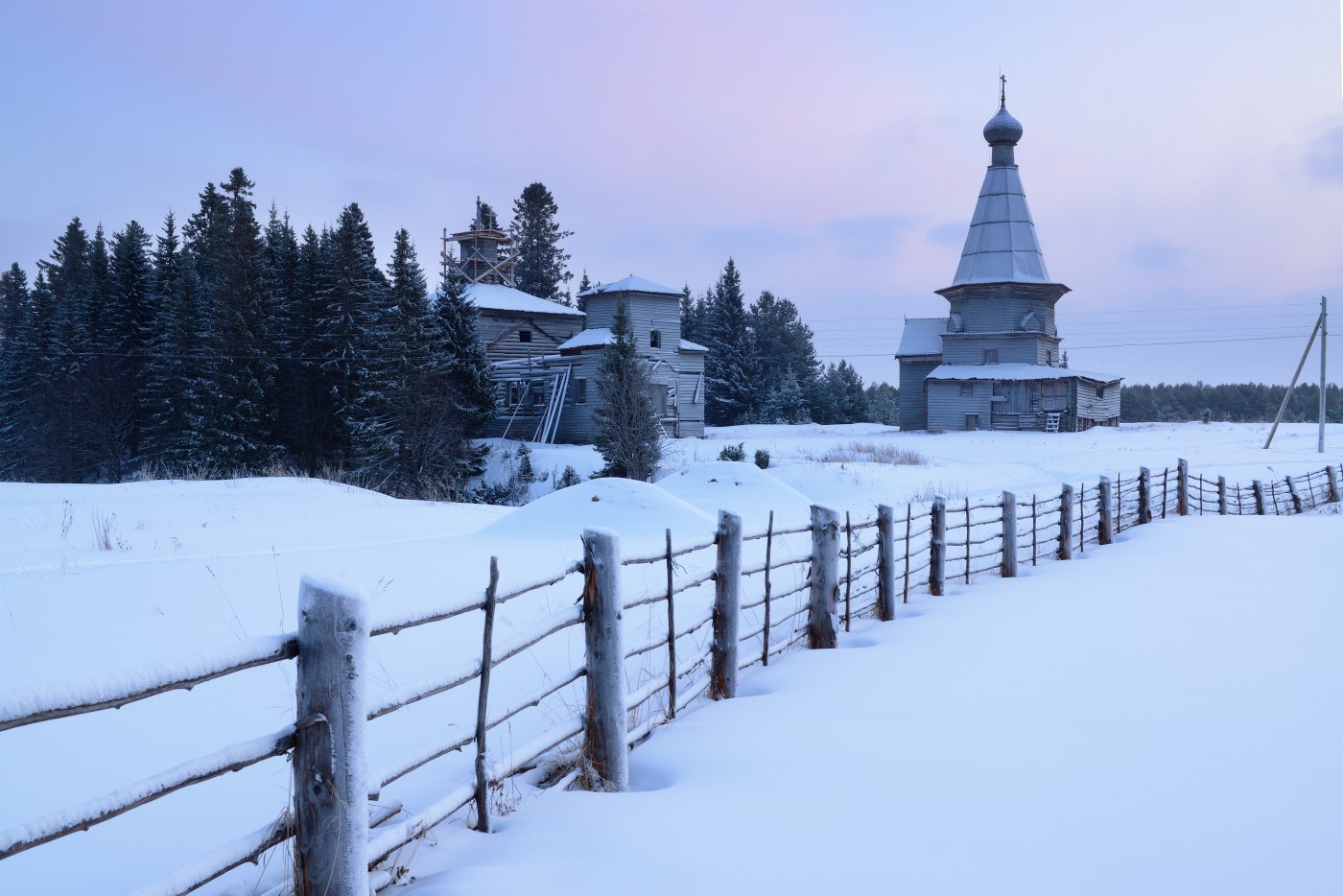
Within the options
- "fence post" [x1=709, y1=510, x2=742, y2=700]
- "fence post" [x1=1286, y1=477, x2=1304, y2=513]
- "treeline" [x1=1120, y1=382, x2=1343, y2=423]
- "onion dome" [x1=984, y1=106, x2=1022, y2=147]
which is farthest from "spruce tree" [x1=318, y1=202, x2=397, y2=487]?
"treeline" [x1=1120, y1=382, x2=1343, y2=423]

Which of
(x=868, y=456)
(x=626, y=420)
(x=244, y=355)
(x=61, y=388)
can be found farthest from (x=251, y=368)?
(x=868, y=456)

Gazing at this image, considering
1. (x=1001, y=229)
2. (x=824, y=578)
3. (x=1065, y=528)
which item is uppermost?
(x=1001, y=229)

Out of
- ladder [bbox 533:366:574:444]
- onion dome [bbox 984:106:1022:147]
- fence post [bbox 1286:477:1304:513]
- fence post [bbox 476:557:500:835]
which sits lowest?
fence post [bbox 1286:477:1304:513]

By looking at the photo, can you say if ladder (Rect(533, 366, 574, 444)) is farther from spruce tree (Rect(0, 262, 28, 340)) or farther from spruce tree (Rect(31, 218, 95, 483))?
spruce tree (Rect(0, 262, 28, 340))

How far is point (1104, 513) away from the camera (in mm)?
→ 15781

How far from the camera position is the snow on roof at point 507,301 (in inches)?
1797

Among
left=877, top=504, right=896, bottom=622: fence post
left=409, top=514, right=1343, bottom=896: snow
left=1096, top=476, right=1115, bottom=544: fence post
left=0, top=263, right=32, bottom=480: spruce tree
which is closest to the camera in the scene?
left=409, top=514, right=1343, bottom=896: snow

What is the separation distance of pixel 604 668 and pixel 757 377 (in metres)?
64.3

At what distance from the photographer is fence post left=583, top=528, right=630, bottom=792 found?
174 inches

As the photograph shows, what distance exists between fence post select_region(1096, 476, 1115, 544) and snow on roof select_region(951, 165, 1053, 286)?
36833 mm

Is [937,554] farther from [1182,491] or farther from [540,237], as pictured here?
[540,237]

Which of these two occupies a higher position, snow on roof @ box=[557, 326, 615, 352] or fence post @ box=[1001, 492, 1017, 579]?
snow on roof @ box=[557, 326, 615, 352]

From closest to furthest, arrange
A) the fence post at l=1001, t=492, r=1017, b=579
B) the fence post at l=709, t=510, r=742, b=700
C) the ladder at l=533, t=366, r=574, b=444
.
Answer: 1. the fence post at l=709, t=510, r=742, b=700
2. the fence post at l=1001, t=492, r=1017, b=579
3. the ladder at l=533, t=366, r=574, b=444

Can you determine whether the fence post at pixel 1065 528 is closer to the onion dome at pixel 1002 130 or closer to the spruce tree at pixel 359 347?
the spruce tree at pixel 359 347
